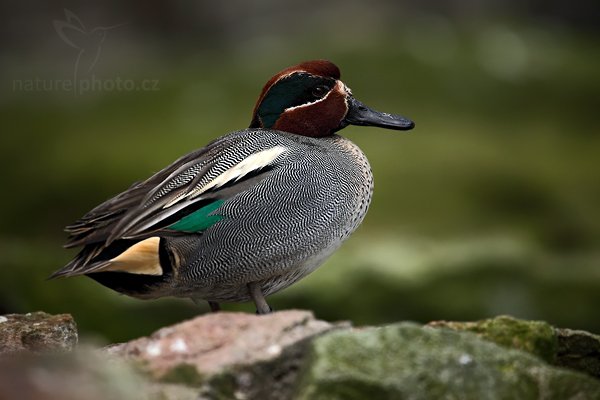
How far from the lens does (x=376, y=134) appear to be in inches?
463

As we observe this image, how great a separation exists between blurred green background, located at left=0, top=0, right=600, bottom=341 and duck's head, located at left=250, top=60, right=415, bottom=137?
8.80ft

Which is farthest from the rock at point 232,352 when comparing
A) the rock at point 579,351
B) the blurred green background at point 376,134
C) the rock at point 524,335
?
the blurred green background at point 376,134

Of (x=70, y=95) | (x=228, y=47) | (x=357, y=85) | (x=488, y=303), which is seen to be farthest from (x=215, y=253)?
(x=228, y=47)

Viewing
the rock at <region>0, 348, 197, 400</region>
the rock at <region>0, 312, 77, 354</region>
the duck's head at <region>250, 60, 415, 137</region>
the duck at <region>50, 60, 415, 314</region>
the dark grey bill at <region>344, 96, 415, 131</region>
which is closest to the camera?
the rock at <region>0, 348, 197, 400</region>

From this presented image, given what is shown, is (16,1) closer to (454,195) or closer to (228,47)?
(228,47)

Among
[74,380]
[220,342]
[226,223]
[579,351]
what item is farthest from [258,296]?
[74,380]

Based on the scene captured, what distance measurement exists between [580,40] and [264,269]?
34.3 ft

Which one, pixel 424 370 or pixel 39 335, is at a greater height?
pixel 424 370

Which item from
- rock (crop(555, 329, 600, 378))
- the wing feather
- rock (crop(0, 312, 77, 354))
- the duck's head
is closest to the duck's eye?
the duck's head

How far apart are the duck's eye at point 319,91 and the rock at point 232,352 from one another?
1560 mm

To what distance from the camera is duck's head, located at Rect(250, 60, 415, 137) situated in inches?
213

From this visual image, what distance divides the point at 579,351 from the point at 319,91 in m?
1.72
